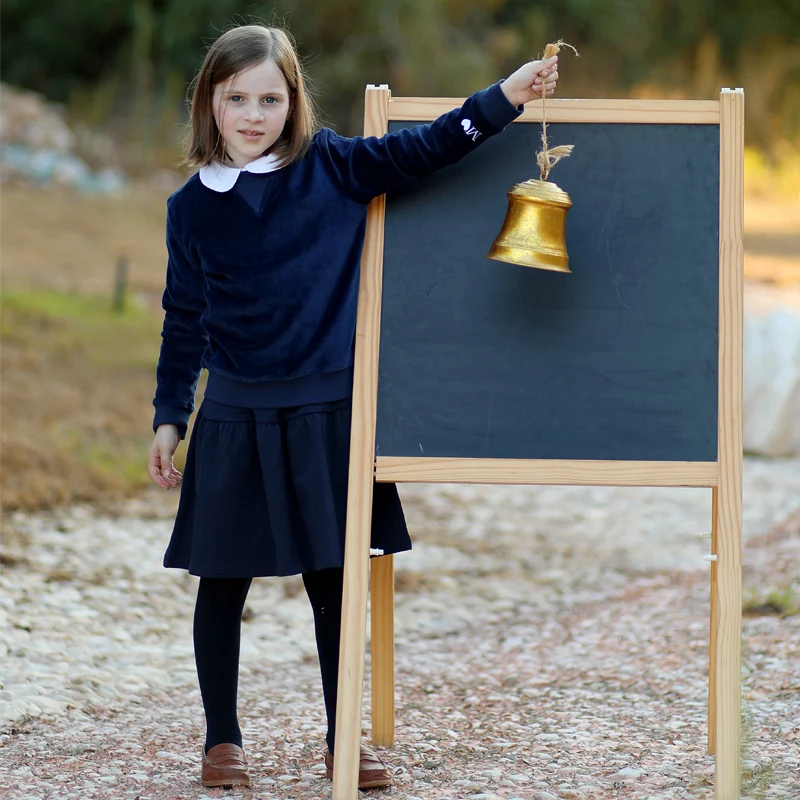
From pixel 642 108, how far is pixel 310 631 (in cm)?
244

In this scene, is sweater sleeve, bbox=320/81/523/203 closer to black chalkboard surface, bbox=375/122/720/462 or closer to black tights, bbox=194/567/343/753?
black chalkboard surface, bbox=375/122/720/462

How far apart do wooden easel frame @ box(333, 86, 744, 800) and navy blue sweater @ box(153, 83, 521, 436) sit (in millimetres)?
60

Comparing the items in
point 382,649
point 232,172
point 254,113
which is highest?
point 254,113

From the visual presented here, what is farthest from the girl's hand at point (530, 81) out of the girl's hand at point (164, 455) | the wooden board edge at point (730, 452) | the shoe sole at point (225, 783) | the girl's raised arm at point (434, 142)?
the shoe sole at point (225, 783)

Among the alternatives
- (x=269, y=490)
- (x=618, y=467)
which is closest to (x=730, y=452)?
(x=618, y=467)

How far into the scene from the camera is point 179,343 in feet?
9.29

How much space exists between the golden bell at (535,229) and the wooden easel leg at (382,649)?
867mm

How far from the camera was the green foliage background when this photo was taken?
55.1 ft

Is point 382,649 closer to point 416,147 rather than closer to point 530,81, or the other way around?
point 416,147

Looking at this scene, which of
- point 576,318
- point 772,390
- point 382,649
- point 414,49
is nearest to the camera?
point 576,318

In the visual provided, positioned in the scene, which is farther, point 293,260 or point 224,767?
point 224,767

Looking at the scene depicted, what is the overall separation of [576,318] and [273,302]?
2.10 ft

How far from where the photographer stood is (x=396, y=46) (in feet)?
56.4

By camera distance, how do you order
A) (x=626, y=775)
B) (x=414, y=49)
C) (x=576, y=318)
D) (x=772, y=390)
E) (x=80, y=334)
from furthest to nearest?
(x=414, y=49) < (x=80, y=334) < (x=772, y=390) < (x=626, y=775) < (x=576, y=318)
